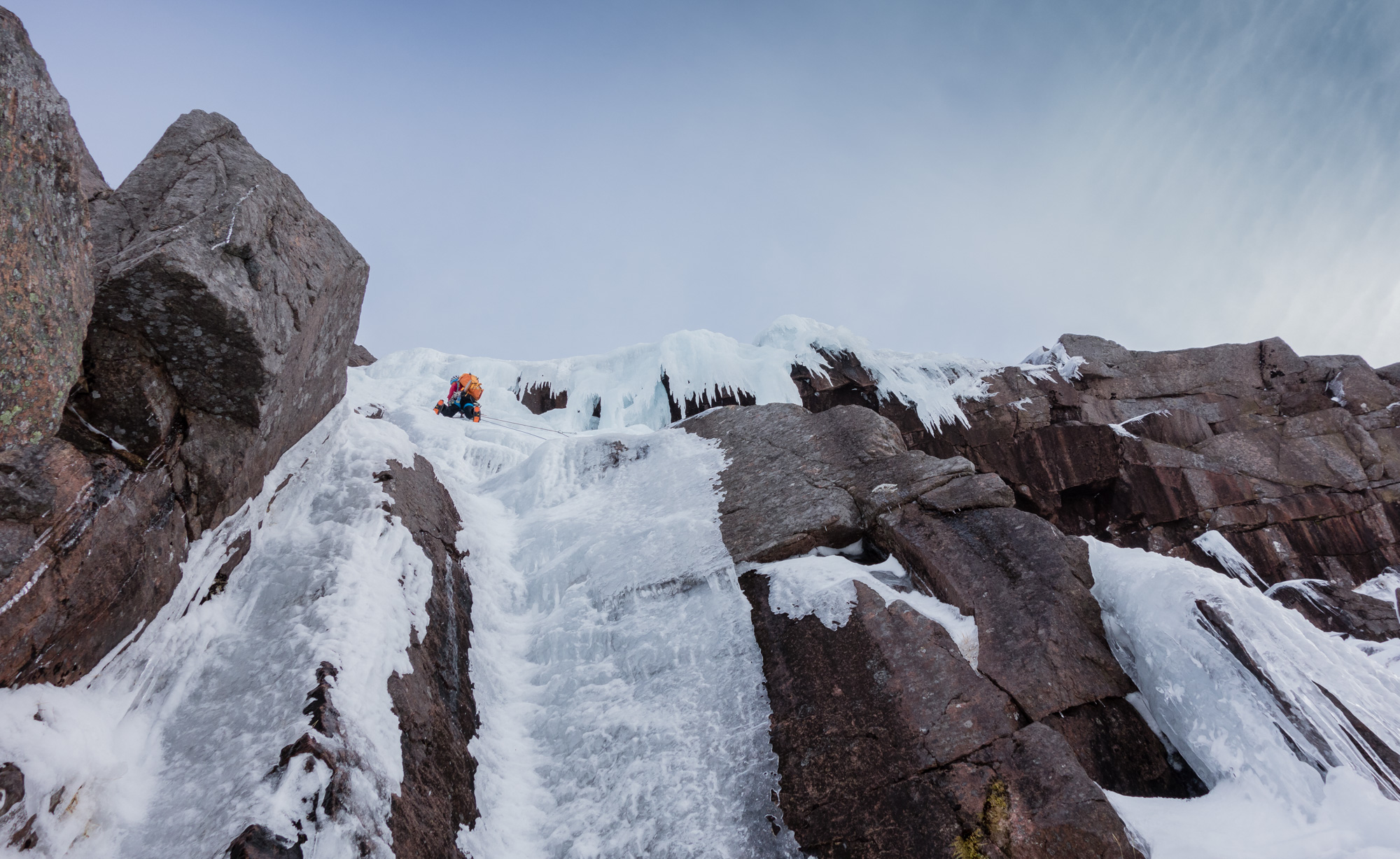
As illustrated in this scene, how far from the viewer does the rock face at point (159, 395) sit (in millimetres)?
3324

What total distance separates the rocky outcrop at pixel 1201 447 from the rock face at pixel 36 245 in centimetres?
1307

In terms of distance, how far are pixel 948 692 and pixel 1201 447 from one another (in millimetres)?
11725

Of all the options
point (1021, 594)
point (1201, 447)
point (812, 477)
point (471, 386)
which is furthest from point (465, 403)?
point (1201, 447)

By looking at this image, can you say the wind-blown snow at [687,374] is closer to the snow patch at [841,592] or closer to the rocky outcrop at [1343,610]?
the rocky outcrop at [1343,610]

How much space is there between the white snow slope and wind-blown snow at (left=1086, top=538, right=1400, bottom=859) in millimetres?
15

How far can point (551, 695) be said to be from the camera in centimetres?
564

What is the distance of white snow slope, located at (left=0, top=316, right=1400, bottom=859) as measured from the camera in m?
3.37

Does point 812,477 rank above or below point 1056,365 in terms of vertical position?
below

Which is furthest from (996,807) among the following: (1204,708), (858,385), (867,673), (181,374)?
(858,385)

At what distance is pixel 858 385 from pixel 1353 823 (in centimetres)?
1195

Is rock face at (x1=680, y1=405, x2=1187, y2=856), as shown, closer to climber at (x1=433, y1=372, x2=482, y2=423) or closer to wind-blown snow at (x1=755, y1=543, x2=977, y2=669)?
wind-blown snow at (x1=755, y1=543, x2=977, y2=669)

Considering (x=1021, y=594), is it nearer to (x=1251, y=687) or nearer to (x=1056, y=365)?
(x=1251, y=687)

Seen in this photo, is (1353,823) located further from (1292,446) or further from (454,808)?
(1292,446)

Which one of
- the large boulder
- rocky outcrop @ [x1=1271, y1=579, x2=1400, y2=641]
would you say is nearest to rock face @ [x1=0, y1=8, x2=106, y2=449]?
the large boulder
